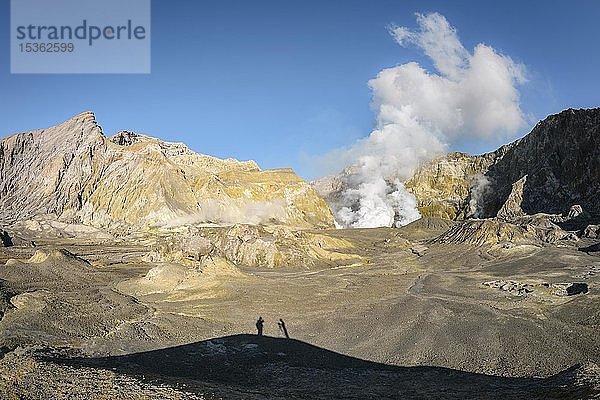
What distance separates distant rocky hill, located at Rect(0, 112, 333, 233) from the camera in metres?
97.2

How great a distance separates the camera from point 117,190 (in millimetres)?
100562

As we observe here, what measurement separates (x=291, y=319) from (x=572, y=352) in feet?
42.9

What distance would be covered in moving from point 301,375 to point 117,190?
91287 millimetres

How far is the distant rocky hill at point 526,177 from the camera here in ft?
276

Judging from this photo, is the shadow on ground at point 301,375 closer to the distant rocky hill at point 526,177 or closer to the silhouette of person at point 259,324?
the silhouette of person at point 259,324

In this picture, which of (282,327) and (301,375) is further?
(282,327)

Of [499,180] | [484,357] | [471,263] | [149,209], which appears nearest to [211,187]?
[149,209]

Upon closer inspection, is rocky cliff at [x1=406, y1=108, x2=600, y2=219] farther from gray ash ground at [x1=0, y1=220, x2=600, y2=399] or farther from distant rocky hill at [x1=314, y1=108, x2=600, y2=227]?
gray ash ground at [x1=0, y1=220, x2=600, y2=399]

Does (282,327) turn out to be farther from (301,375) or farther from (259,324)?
(301,375)

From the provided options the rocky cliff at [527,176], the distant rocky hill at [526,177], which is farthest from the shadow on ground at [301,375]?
the rocky cliff at [527,176]

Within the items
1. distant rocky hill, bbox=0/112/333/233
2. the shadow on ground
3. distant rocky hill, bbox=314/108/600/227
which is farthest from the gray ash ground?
distant rocky hill, bbox=0/112/333/233

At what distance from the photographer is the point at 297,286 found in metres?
36.3

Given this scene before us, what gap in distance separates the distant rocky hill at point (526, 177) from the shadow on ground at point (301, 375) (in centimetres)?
6296

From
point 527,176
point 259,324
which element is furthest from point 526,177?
point 259,324
